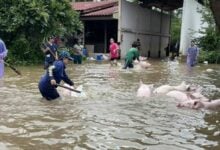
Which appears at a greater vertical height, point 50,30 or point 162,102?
point 50,30

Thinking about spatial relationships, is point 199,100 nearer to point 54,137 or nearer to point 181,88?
point 181,88

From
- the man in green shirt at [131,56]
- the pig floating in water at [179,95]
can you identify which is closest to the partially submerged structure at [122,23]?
the man in green shirt at [131,56]

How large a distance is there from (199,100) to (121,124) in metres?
2.61

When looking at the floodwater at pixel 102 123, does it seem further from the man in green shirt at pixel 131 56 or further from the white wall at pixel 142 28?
the white wall at pixel 142 28

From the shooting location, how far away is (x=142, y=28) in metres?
→ 34.5

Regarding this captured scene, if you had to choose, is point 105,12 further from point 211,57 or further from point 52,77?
point 52,77

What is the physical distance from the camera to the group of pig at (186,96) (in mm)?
9476

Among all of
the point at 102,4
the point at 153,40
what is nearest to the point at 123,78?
the point at 102,4

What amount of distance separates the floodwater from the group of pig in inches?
8.3

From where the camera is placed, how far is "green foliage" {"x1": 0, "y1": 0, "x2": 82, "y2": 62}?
66.1 ft

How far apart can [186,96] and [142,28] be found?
964 inches

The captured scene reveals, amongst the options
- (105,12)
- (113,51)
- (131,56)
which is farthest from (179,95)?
(105,12)

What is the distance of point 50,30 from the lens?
2141 centimetres

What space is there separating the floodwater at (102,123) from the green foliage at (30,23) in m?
8.90
